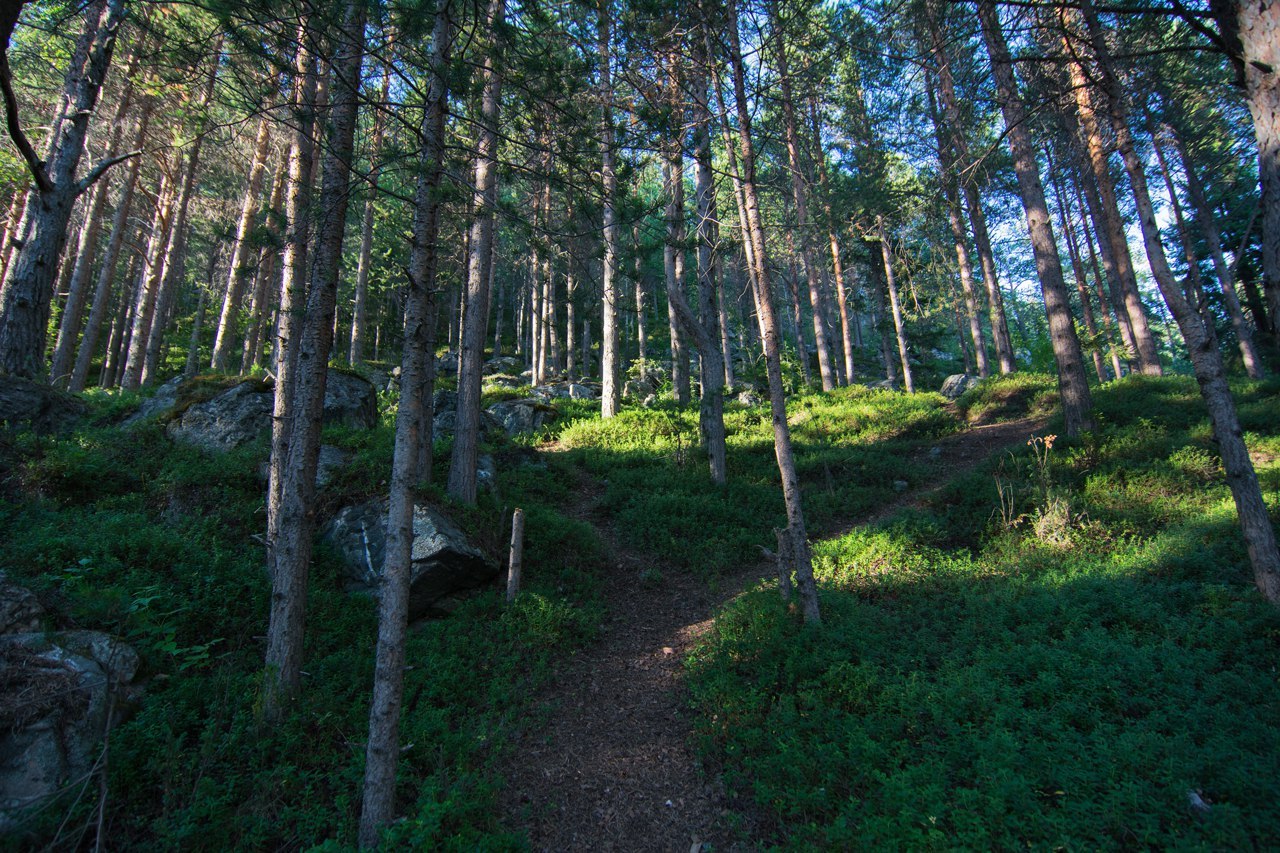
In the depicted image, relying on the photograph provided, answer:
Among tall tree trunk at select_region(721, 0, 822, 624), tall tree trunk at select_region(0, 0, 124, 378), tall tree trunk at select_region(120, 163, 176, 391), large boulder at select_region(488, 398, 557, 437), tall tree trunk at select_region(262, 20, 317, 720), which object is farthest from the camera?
large boulder at select_region(488, 398, 557, 437)

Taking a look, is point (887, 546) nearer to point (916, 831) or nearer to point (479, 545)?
point (916, 831)

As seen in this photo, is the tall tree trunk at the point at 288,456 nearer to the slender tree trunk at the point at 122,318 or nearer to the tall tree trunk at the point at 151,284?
the tall tree trunk at the point at 151,284

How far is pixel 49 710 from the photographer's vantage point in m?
3.87

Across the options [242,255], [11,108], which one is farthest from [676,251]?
[242,255]

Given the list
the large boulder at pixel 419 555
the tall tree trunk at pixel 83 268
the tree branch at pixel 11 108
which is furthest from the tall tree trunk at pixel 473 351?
the tall tree trunk at pixel 83 268

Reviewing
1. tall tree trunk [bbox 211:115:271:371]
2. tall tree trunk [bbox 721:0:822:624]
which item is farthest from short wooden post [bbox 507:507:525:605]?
tall tree trunk [bbox 211:115:271:371]

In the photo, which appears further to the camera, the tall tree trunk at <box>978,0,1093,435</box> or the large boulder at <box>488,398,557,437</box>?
the large boulder at <box>488,398,557,437</box>

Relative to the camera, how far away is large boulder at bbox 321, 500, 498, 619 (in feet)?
23.3

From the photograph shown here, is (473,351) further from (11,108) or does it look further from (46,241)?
(11,108)

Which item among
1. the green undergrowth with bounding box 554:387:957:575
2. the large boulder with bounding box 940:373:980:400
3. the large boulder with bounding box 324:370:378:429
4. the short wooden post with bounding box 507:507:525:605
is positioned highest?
the large boulder with bounding box 940:373:980:400

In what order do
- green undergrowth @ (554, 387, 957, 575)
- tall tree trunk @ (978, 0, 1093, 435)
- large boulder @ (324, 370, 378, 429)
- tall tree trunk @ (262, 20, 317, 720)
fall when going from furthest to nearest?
large boulder @ (324, 370, 378, 429), tall tree trunk @ (978, 0, 1093, 435), green undergrowth @ (554, 387, 957, 575), tall tree trunk @ (262, 20, 317, 720)

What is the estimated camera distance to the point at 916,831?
11.4ft

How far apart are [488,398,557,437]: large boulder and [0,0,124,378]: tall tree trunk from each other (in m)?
9.02

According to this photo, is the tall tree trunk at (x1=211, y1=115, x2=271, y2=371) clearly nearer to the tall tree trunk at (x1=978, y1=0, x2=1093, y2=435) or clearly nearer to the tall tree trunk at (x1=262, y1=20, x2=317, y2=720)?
the tall tree trunk at (x1=262, y1=20, x2=317, y2=720)
